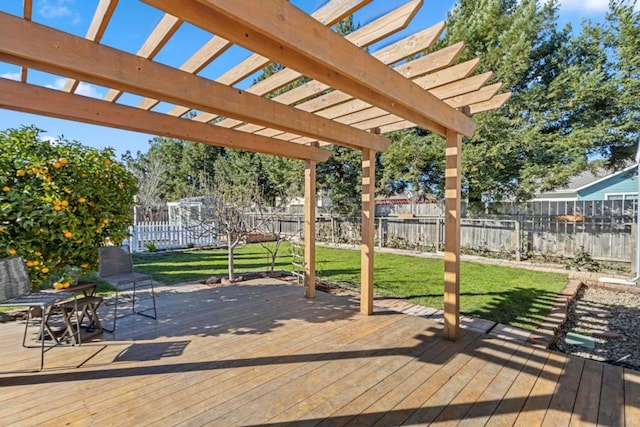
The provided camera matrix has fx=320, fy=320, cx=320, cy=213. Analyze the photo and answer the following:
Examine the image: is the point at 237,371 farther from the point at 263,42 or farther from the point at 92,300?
the point at 263,42

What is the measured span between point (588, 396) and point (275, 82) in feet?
10.9

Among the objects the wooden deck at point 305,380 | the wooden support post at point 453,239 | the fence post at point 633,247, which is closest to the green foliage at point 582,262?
the fence post at point 633,247

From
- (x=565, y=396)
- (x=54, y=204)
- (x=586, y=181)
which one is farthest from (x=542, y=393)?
(x=586, y=181)

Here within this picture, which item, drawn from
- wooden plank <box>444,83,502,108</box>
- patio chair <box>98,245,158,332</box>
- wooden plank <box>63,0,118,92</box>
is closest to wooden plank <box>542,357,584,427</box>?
wooden plank <box>444,83,502,108</box>

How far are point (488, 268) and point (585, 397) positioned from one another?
5194 millimetres

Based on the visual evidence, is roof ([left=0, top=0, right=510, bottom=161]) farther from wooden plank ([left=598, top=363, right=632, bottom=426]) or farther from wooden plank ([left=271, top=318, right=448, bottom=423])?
wooden plank ([left=598, top=363, right=632, bottom=426])

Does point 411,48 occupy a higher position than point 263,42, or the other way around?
point 411,48

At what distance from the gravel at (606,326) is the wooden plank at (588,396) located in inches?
25.0

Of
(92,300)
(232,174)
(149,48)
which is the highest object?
(232,174)

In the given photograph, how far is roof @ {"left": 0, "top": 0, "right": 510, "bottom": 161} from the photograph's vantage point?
5.35ft

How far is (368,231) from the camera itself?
3961 millimetres

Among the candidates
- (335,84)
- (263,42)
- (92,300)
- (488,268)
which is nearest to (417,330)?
(335,84)

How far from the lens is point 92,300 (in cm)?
311

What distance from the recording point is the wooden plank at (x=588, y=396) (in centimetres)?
200
